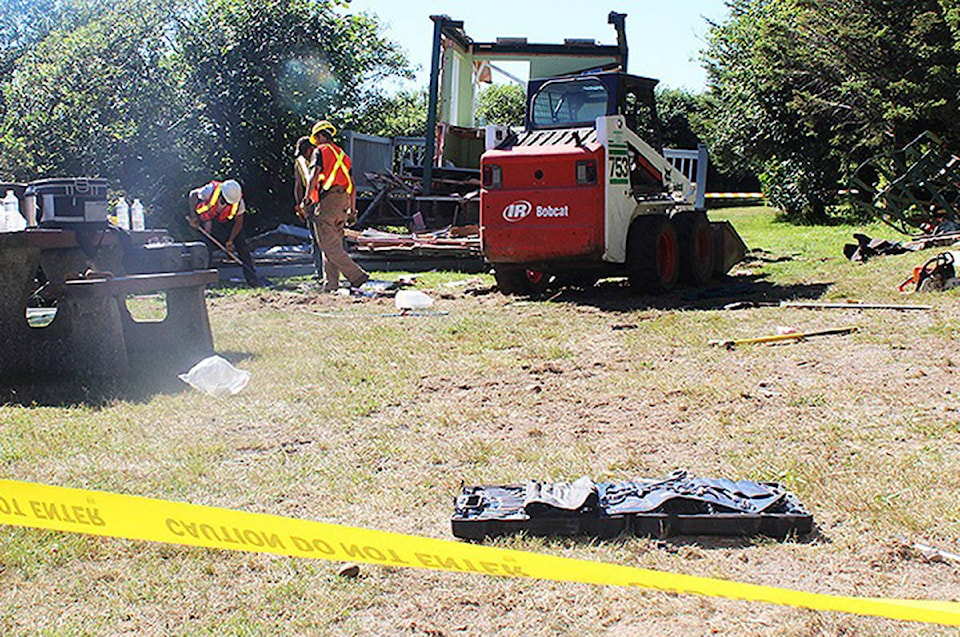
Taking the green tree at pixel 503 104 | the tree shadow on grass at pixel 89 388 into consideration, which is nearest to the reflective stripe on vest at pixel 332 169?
→ the tree shadow on grass at pixel 89 388

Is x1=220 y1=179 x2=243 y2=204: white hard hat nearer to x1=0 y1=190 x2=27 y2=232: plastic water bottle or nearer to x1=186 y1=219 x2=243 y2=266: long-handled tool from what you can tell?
x1=186 y1=219 x2=243 y2=266: long-handled tool

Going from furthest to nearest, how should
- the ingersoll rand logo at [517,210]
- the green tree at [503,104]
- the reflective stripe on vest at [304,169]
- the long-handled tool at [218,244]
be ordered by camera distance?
the green tree at [503,104], the long-handled tool at [218,244], the reflective stripe on vest at [304,169], the ingersoll rand logo at [517,210]

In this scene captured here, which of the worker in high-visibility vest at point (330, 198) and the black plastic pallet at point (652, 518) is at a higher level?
the worker in high-visibility vest at point (330, 198)

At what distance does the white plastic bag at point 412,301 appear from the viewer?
36.3 feet

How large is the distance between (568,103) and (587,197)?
1.58 meters

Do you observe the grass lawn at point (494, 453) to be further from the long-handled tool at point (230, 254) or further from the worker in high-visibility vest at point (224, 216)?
the long-handled tool at point (230, 254)

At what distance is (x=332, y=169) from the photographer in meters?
12.2

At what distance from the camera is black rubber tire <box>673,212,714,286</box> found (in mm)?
12258

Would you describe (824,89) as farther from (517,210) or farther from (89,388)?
(89,388)

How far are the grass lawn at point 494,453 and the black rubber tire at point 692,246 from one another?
7.11 feet

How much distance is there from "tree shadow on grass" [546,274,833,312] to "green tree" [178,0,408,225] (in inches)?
427

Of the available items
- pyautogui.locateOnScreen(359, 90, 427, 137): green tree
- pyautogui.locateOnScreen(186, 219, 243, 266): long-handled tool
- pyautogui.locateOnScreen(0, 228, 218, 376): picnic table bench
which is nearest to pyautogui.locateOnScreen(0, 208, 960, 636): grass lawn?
pyautogui.locateOnScreen(0, 228, 218, 376): picnic table bench

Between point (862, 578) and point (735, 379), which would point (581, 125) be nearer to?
point (735, 379)

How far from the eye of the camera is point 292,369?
24.4 ft
